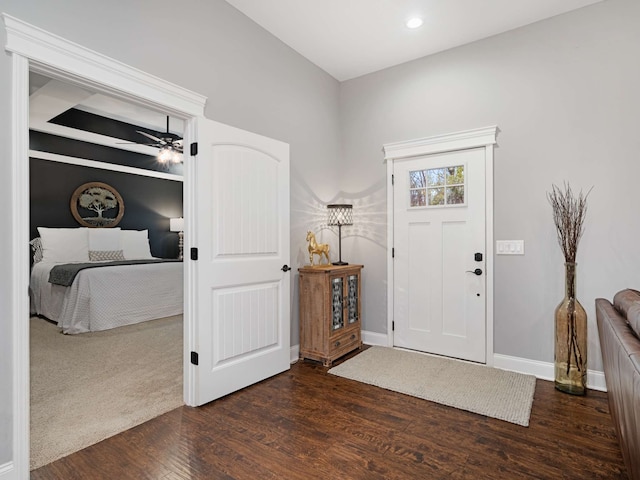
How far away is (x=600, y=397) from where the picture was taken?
2.61 meters

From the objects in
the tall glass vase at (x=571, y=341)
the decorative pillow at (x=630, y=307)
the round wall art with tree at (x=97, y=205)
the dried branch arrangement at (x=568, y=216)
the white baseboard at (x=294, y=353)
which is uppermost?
the round wall art with tree at (x=97, y=205)

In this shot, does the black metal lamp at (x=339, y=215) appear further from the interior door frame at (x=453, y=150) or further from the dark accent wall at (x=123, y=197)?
the dark accent wall at (x=123, y=197)

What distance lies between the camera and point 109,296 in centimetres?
449

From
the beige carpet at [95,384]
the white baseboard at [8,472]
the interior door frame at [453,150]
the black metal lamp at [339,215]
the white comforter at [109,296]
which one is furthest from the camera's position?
the white comforter at [109,296]

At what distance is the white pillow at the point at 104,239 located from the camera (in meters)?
6.02

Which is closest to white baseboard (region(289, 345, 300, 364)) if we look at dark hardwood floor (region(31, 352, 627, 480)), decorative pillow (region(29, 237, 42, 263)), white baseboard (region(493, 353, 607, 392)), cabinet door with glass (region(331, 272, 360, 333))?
cabinet door with glass (region(331, 272, 360, 333))

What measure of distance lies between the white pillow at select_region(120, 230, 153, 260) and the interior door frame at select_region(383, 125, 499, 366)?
5052 millimetres

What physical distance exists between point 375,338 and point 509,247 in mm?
1687

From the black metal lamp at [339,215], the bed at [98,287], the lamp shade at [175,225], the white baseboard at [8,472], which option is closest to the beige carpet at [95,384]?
the white baseboard at [8,472]

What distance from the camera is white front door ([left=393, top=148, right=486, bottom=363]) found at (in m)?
3.31

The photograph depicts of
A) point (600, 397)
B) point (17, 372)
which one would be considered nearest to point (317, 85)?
point (17, 372)

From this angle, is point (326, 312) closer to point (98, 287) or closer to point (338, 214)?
point (338, 214)

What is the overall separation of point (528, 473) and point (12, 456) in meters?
2.51

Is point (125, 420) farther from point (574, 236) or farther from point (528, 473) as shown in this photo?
point (574, 236)
